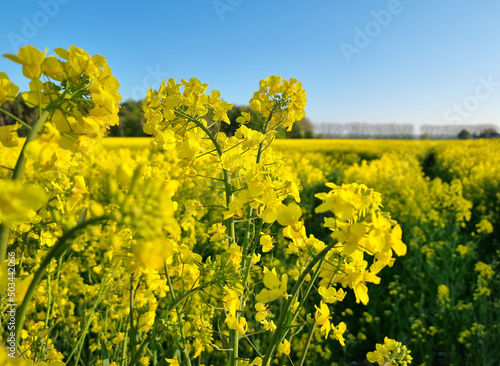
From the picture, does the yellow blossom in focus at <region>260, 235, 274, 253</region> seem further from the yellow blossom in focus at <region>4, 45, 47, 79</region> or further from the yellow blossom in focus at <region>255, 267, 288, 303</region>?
the yellow blossom in focus at <region>4, 45, 47, 79</region>

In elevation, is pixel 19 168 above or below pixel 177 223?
above

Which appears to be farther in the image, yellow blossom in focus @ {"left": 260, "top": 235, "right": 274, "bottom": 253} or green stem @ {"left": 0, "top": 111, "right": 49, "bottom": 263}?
yellow blossom in focus @ {"left": 260, "top": 235, "right": 274, "bottom": 253}

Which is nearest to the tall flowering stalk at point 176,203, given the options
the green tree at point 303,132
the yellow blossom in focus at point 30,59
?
the yellow blossom in focus at point 30,59

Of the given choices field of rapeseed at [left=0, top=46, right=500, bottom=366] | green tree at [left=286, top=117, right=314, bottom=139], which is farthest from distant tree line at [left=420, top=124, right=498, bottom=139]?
field of rapeseed at [left=0, top=46, right=500, bottom=366]

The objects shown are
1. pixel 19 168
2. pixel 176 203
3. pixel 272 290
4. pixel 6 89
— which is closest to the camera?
pixel 19 168

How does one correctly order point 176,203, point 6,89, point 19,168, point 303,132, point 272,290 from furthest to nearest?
point 303,132, point 176,203, point 272,290, point 6,89, point 19,168

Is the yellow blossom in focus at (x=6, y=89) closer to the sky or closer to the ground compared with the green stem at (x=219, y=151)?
closer to the sky

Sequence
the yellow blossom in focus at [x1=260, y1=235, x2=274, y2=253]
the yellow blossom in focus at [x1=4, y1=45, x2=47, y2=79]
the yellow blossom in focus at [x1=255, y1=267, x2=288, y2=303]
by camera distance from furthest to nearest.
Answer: the yellow blossom in focus at [x1=260, y1=235, x2=274, y2=253] → the yellow blossom in focus at [x1=255, y1=267, x2=288, y2=303] → the yellow blossom in focus at [x1=4, y1=45, x2=47, y2=79]

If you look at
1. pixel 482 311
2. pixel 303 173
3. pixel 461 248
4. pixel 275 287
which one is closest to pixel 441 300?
pixel 482 311

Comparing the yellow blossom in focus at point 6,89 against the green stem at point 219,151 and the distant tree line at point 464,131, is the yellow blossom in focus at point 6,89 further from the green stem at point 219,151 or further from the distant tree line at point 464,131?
the distant tree line at point 464,131

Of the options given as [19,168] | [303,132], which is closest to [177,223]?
[19,168]

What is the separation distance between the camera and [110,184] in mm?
476

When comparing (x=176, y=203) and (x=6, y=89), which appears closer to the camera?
(x=6, y=89)

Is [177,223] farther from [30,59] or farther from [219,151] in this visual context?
[219,151]
